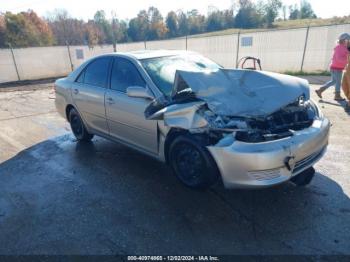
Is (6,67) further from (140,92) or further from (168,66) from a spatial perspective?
(140,92)

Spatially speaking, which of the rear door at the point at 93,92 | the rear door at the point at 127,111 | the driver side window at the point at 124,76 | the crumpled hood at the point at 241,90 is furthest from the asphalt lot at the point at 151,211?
the driver side window at the point at 124,76

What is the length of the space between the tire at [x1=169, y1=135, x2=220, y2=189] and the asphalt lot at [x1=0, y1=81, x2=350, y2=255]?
0.63 feet

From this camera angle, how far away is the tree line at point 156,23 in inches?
2576

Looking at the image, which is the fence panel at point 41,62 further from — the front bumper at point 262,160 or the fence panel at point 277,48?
the front bumper at point 262,160

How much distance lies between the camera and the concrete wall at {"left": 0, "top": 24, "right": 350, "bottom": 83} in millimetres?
12469

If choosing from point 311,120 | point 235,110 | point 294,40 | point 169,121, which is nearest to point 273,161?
point 235,110

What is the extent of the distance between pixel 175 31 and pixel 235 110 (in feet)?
281

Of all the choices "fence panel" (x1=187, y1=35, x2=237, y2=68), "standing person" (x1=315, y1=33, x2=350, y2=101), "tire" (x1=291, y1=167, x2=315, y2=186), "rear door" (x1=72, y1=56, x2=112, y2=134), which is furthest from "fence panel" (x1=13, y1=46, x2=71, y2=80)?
"tire" (x1=291, y1=167, x2=315, y2=186)

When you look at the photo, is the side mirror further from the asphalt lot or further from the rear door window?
the asphalt lot

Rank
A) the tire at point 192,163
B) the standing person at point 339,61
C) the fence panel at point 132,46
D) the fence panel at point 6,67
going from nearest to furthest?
the tire at point 192,163
the standing person at point 339,61
the fence panel at point 6,67
the fence panel at point 132,46

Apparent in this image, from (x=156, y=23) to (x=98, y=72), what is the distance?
77.4 m

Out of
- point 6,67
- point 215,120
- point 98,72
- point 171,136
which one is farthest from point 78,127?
point 6,67

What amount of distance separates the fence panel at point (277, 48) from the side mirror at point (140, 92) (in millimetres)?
11392

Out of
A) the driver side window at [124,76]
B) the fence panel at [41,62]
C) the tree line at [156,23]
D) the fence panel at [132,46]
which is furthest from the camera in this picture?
the tree line at [156,23]
